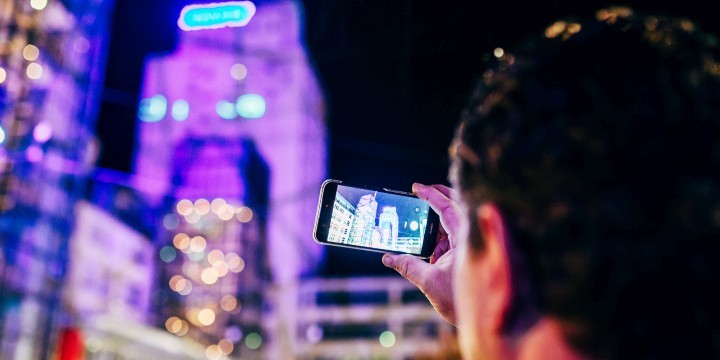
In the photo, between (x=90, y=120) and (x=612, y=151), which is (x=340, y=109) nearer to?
(x=90, y=120)

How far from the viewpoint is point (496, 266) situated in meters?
0.62

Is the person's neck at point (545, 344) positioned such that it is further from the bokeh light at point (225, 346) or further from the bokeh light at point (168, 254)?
the bokeh light at point (225, 346)

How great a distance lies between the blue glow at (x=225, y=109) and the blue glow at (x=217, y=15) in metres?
25.3

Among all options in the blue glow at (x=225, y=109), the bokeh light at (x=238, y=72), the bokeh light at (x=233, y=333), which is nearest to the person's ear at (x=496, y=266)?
the bokeh light at (x=238, y=72)

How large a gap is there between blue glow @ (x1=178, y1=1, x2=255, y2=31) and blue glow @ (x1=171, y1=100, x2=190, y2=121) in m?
21.6

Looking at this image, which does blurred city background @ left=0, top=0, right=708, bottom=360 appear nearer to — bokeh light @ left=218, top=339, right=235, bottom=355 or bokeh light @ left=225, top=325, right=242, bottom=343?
bokeh light @ left=218, top=339, right=235, bottom=355

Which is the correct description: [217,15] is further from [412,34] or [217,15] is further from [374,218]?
[374,218]

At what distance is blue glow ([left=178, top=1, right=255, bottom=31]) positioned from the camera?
382 centimetres

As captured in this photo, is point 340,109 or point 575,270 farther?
point 340,109

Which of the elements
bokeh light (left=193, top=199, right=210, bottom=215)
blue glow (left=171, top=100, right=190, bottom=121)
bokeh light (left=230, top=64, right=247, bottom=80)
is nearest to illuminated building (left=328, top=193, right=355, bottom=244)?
blue glow (left=171, top=100, right=190, bottom=121)

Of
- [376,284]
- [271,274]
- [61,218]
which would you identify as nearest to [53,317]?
[61,218]

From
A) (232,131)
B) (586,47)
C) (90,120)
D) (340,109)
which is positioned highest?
(232,131)

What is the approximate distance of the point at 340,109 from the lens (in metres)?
13.3

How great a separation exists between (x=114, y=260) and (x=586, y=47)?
92.5ft
